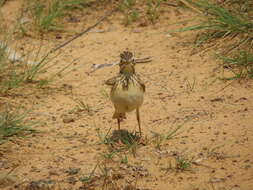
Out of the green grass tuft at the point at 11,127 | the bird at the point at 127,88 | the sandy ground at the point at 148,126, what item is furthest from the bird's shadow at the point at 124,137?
the green grass tuft at the point at 11,127

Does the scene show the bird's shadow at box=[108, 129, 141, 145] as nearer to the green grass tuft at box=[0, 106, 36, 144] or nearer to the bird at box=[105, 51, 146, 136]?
the bird at box=[105, 51, 146, 136]

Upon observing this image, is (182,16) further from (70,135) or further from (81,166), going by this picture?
(81,166)

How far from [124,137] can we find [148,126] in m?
0.39

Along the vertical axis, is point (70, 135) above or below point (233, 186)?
above

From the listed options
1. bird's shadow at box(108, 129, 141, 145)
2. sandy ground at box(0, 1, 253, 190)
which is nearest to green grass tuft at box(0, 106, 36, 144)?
sandy ground at box(0, 1, 253, 190)

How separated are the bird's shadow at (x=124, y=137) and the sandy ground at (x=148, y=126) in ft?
0.36

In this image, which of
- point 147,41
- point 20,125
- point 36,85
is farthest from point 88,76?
point 20,125

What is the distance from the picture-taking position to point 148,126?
19.2ft

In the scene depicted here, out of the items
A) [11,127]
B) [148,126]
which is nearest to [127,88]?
[148,126]

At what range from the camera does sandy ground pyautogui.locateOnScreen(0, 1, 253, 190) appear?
4.73m

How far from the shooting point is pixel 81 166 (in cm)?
499

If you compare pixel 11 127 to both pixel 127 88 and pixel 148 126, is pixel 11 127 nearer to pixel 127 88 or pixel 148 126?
pixel 127 88

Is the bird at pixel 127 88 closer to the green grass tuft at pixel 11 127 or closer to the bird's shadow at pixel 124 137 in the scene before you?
the bird's shadow at pixel 124 137

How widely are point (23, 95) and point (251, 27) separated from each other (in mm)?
3481
